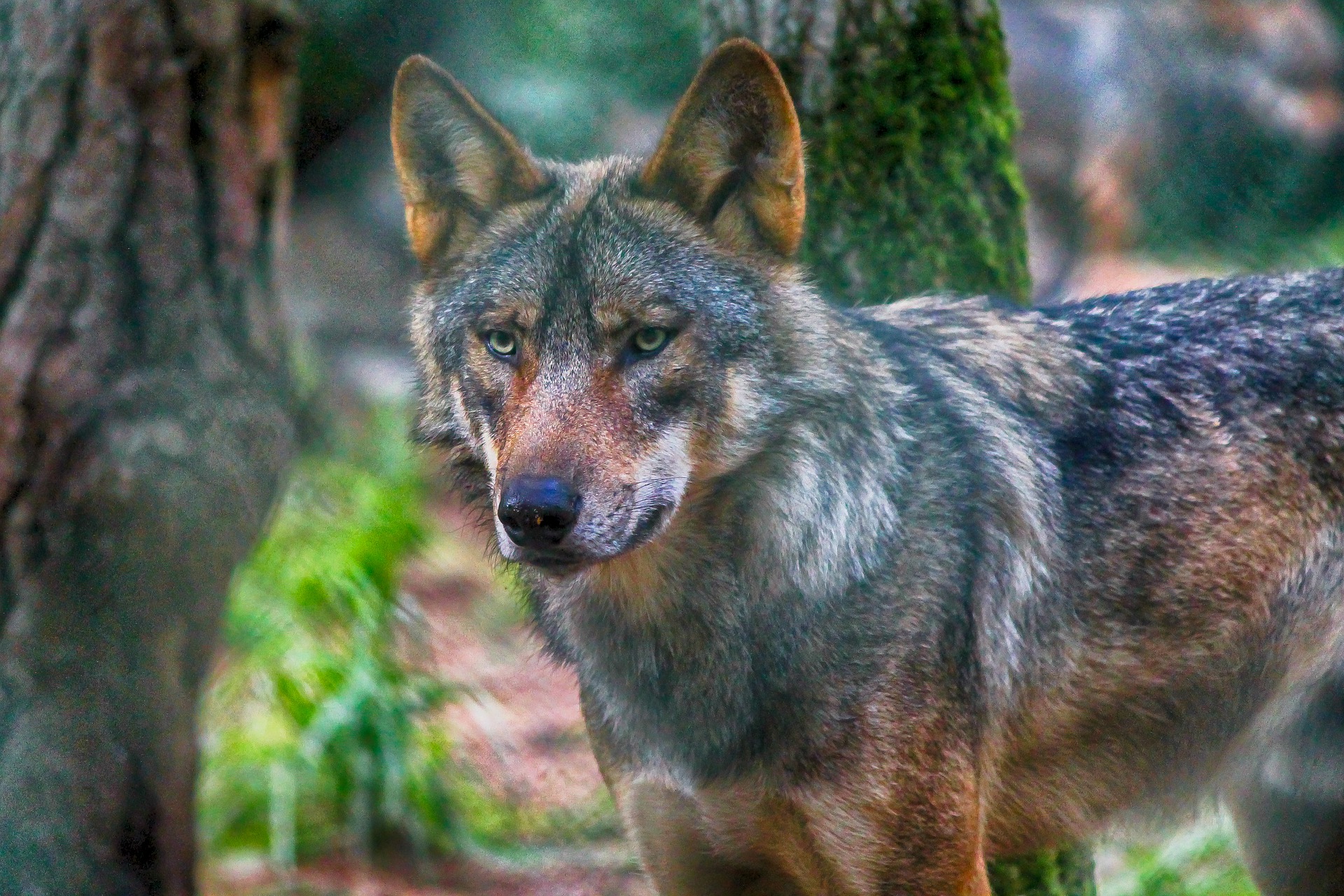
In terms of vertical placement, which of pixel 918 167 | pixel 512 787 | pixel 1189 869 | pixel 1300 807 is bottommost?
pixel 1189 869

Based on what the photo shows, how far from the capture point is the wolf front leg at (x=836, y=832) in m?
2.99

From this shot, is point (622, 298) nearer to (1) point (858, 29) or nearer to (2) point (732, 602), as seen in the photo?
(2) point (732, 602)

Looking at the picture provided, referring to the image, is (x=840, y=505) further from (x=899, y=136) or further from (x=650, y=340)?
(x=899, y=136)

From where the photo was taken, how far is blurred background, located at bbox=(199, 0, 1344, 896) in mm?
5777


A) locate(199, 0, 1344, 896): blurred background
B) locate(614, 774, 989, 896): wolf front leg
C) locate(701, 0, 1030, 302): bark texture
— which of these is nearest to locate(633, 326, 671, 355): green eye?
locate(199, 0, 1344, 896): blurred background

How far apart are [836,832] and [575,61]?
26.8 feet

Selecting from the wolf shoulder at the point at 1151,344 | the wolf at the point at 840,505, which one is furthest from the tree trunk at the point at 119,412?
the wolf shoulder at the point at 1151,344

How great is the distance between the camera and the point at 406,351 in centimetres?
1122

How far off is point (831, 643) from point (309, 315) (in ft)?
29.3

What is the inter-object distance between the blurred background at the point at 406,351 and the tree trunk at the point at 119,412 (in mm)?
636

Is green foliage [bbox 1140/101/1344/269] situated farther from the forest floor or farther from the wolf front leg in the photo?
the wolf front leg

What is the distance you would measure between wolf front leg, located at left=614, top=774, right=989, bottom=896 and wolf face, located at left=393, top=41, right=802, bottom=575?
Answer: 73 cm

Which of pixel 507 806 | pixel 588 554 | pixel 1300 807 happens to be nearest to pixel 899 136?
pixel 588 554

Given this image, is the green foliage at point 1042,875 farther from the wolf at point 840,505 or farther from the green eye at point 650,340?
the green eye at point 650,340
